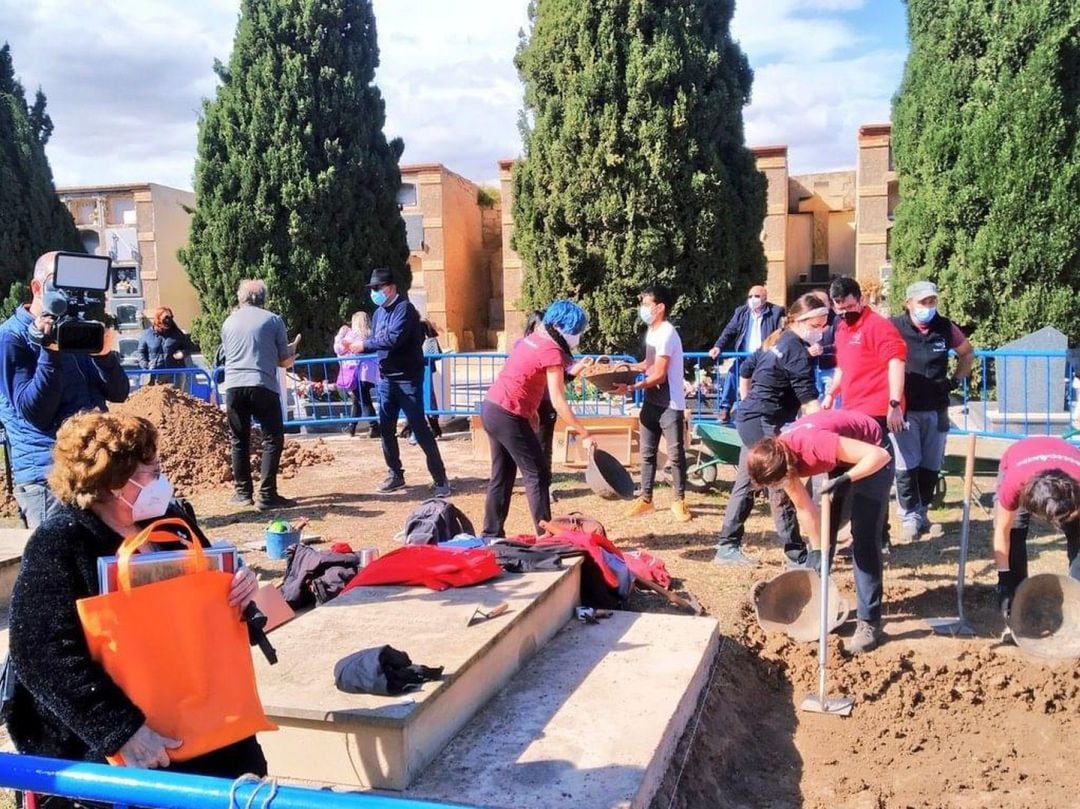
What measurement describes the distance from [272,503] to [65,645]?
19.3ft

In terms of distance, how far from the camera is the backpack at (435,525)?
5516 millimetres

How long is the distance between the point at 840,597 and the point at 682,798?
1.92 metres

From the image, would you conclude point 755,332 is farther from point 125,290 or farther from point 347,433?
point 125,290

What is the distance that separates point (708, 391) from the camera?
1177 cm

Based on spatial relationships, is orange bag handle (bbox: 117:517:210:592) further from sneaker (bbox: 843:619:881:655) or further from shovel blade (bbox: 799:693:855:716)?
sneaker (bbox: 843:619:881:655)

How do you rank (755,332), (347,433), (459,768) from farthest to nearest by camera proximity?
1. (347,433)
2. (755,332)
3. (459,768)

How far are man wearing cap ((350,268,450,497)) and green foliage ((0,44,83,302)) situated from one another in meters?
13.2

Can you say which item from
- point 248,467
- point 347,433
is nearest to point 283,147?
point 347,433

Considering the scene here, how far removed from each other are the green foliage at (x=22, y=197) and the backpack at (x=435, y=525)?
1552 cm

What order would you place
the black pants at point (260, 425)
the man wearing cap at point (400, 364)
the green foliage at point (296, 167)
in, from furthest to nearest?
the green foliage at point (296, 167)
the man wearing cap at point (400, 364)
the black pants at point (260, 425)

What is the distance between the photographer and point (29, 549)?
2125 mm

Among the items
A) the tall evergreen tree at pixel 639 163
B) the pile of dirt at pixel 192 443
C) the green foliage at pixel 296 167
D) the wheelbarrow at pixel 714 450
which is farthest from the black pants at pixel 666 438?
the green foliage at pixel 296 167

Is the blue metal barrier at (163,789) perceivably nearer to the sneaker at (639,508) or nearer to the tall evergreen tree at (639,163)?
the sneaker at (639,508)

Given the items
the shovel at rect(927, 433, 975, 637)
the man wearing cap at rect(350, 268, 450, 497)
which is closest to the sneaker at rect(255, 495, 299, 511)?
the man wearing cap at rect(350, 268, 450, 497)
